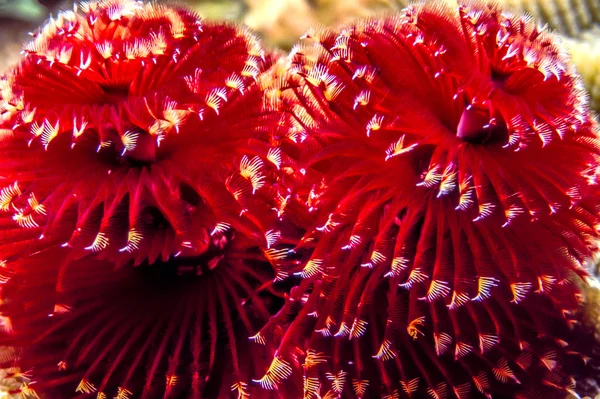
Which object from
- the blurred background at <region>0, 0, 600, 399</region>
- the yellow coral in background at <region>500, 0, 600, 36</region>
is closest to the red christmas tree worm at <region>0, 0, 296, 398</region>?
the blurred background at <region>0, 0, 600, 399</region>

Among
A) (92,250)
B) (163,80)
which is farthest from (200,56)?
(92,250)

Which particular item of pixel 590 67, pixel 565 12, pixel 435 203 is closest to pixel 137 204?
pixel 435 203

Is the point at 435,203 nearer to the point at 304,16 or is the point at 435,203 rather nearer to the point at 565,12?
the point at 304,16

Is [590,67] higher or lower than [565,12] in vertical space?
lower

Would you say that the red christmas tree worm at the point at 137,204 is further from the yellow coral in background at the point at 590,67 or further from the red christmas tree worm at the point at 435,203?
the yellow coral in background at the point at 590,67

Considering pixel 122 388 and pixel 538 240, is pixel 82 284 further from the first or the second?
pixel 538 240

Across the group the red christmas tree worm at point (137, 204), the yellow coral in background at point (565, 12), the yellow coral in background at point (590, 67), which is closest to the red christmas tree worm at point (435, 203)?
the red christmas tree worm at point (137, 204)

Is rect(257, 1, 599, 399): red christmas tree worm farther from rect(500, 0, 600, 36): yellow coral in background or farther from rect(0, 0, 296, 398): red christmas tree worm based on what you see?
rect(500, 0, 600, 36): yellow coral in background
